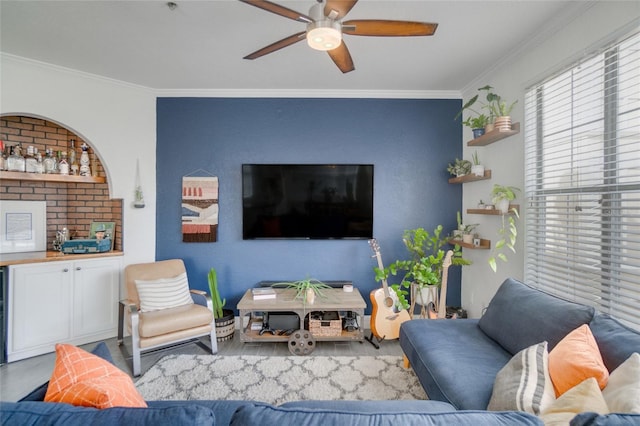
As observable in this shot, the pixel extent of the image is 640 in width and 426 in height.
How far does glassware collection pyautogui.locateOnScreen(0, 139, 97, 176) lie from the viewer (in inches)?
109

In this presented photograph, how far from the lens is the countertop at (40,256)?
258 centimetres

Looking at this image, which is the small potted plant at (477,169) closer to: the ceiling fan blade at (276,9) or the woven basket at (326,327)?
A: the woven basket at (326,327)

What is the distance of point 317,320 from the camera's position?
114 inches

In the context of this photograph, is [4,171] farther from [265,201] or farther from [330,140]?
[330,140]

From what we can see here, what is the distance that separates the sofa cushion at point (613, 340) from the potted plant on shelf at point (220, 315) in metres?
2.85

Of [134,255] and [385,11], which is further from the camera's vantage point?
[134,255]

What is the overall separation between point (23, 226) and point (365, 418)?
399cm

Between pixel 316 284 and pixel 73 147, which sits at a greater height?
pixel 73 147

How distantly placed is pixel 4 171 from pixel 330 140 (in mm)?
3099

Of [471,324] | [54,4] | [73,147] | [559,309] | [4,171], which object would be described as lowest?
[471,324]

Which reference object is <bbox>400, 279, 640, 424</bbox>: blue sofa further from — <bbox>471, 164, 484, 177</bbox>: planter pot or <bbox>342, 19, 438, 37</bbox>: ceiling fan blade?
<bbox>342, 19, 438, 37</bbox>: ceiling fan blade

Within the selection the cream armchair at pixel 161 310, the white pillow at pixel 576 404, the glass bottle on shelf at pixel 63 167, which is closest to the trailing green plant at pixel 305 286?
the cream armchair at pixel 161 310

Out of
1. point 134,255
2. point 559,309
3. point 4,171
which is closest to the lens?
point 559,309

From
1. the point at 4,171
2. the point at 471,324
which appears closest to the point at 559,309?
the point at 471,324
